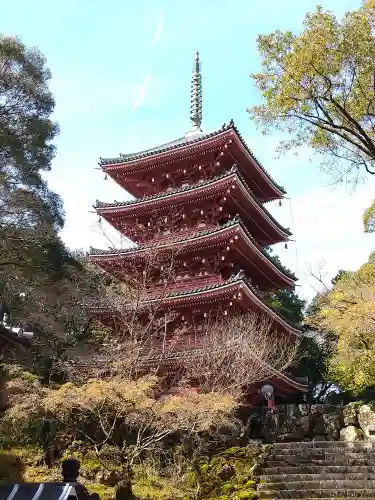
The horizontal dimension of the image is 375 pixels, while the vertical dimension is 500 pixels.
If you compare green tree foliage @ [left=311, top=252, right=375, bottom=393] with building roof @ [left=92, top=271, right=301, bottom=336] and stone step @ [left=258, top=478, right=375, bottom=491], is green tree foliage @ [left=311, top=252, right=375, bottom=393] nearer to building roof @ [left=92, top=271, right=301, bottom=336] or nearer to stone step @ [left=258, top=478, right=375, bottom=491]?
building roof @ [left=92, top=271, right=301, bottom=336]

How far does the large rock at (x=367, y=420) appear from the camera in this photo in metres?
16.5

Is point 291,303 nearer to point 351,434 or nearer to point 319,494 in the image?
point 351,434

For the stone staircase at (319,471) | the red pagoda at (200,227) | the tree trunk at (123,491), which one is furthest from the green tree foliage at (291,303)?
the tree trunk at (123,491)

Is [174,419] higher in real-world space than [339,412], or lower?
lower

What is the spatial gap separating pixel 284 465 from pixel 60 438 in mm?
5744

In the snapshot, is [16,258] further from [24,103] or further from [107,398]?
[107,398]

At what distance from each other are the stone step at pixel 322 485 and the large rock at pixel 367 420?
17.2ft

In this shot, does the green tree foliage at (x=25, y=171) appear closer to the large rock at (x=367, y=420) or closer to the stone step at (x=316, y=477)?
the stone step at (x=316, y=477)

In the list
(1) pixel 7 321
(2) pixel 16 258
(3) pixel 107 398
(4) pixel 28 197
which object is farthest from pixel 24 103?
(3) pixel 107 398

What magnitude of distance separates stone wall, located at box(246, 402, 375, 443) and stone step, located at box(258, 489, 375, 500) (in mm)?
4102

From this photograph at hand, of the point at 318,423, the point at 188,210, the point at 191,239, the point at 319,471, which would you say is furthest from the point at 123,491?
the point at 188,210

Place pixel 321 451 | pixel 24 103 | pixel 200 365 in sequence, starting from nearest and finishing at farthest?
pixel 321 451
pixel 200 365
pixel 24 103

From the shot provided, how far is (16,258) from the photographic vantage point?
1747cm

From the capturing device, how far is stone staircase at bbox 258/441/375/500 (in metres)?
11.0
